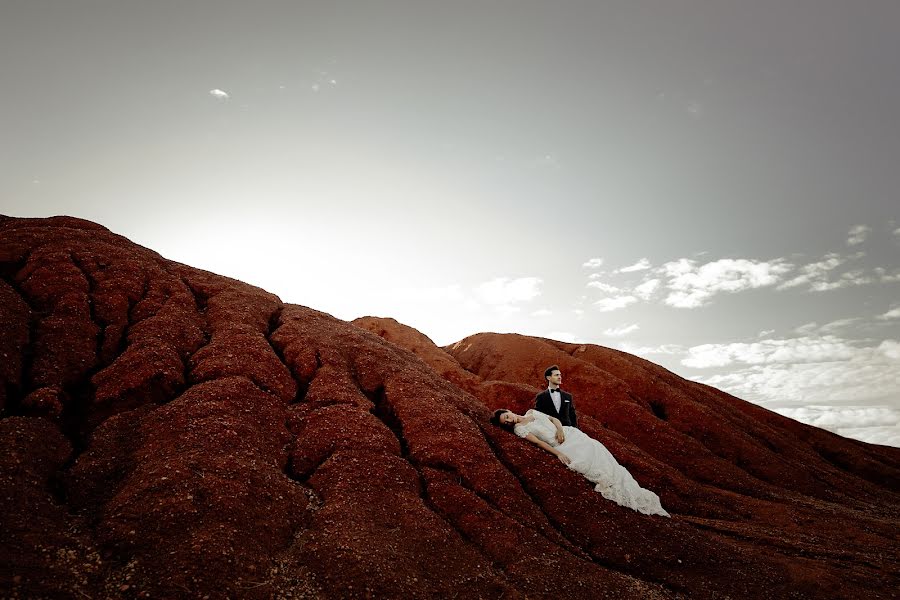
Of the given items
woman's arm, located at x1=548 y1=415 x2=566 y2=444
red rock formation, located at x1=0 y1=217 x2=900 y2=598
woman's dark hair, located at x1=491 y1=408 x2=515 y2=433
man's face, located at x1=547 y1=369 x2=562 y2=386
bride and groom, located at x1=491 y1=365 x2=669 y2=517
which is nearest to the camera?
red rock formation, located at x1=0 y1=217 x2=900 y2=598

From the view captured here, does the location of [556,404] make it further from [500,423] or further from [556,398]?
[500,423]

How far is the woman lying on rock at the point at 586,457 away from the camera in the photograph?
1481cm

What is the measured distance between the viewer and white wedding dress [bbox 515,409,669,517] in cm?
1475

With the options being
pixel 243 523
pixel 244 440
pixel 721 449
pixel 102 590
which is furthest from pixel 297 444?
pixel 721 449

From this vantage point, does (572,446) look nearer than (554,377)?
Yes

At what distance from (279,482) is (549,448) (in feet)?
30.2

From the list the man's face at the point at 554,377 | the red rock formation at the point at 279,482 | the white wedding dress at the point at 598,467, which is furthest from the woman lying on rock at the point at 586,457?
the man's face at the point at 554,377

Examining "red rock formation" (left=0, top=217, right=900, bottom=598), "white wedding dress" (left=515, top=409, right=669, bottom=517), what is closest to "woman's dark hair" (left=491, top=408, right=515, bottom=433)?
"white wedding dress" (left=515, top=409, right=669, bottom=517)

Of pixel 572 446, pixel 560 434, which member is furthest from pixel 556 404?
pixel 572 446

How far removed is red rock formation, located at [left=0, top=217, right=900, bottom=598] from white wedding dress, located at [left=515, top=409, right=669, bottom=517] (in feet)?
1.85

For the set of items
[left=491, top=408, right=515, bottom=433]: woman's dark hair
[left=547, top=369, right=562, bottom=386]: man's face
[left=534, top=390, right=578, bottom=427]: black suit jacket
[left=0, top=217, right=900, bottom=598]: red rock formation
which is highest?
[left=547, top=369, right=562, bottom=386]: man's face

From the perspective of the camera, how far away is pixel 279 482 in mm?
11523

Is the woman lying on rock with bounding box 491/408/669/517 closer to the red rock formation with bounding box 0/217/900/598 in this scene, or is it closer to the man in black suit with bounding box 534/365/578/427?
the man in black suit with bounding box 534/365/578/427

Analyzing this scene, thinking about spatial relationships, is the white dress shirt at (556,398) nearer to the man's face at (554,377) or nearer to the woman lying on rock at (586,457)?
the man's face at (554,377)
